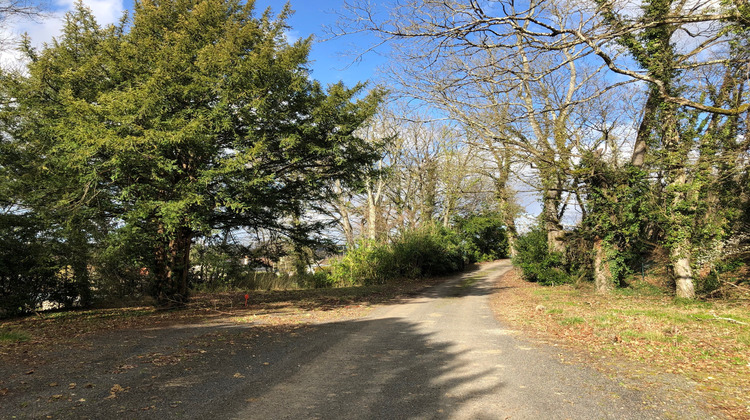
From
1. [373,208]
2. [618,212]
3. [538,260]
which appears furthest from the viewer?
[373,208]

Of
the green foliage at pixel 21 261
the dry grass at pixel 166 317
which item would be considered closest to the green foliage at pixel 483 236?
the dry grass at pixel 166 317

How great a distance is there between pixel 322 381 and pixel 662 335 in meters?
6.08

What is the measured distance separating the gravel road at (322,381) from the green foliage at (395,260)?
51.8ft

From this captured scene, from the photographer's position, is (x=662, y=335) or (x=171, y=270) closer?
(x=662, y=335)

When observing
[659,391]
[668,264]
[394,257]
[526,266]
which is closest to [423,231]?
[394,257]

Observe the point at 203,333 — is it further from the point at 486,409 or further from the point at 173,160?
the point at 486,409

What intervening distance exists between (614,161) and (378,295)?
10.7m

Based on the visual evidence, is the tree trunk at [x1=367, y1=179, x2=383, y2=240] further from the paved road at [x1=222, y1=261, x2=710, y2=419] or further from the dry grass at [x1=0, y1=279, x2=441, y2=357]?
the paved road at [x1=222, y1=261, x2=710, y2=419]

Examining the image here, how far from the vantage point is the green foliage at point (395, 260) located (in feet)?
79.9

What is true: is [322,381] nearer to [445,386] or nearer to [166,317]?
[445,386]

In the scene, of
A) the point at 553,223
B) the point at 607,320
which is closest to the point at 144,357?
the point at 607,320

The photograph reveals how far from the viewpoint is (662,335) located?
726 centimetres

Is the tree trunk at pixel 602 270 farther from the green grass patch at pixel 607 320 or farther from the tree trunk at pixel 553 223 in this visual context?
the green grass patch at pixel 607 320

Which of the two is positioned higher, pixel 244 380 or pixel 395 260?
pixel 395 260
